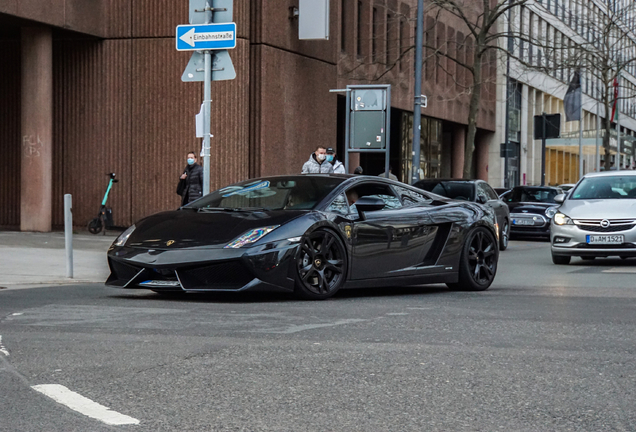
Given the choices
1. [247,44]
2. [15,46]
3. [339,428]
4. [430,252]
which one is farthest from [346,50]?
[339,428]

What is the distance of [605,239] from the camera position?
15.5 meters

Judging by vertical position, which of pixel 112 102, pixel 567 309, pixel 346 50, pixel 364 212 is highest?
pixel 346 50

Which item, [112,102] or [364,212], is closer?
[364,212]

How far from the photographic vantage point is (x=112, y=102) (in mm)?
22859

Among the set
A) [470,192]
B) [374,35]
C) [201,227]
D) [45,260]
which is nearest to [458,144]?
[374,35]

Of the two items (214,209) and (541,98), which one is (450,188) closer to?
(214,209)

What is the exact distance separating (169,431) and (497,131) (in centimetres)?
4800

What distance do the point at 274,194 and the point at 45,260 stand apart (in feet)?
17.8

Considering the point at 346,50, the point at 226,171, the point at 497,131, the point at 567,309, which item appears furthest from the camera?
the point at 497,131

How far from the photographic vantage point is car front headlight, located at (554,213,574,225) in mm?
15890

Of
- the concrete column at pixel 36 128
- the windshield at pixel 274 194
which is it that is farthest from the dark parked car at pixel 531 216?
the windshield at pixel 274 194

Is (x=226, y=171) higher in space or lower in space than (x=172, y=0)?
lower

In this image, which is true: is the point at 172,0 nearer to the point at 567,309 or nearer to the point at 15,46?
the point at 15,46

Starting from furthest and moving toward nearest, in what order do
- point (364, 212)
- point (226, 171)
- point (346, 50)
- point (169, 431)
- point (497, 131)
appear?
point (497, 131) → point (346, 50) → point (226, 171) → point (364, 212) → point (169, 431)
